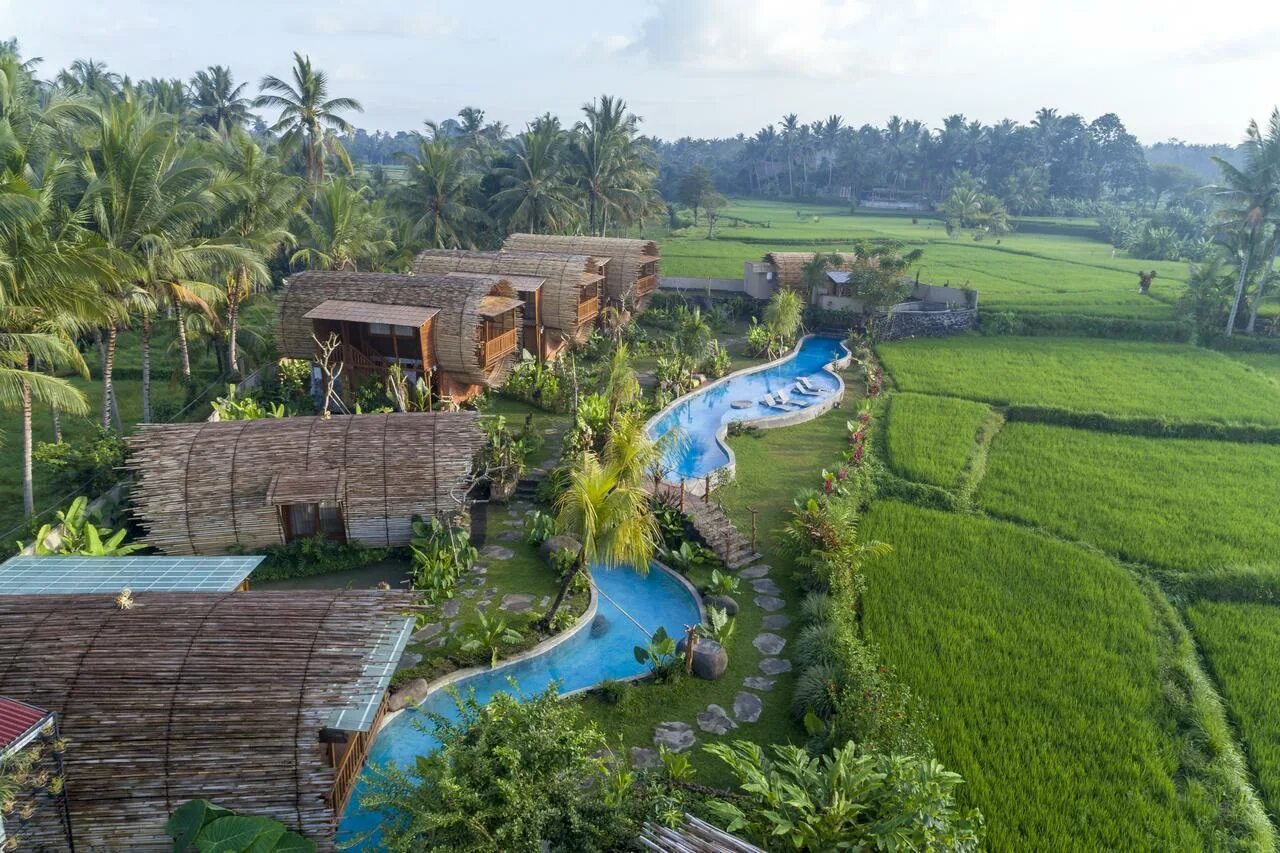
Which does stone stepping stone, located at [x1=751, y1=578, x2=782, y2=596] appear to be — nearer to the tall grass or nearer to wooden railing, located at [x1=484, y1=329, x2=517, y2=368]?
the tall grass

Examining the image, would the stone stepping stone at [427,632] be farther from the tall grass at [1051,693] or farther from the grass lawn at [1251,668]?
the grass lawn at [1251,668]

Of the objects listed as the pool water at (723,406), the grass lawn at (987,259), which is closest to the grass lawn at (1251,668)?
the pool water at (723,406)

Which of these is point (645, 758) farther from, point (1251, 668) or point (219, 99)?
point (219, 99)

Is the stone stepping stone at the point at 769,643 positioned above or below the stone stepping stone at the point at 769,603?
below

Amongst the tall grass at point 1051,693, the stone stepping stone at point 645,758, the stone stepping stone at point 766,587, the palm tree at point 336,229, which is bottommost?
the stone stepping stone at point 645,758

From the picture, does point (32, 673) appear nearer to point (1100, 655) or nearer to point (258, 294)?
point (1100, 655)

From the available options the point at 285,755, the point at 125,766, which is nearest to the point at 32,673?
the point at 125,766

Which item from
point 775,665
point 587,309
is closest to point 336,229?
point 587,309
